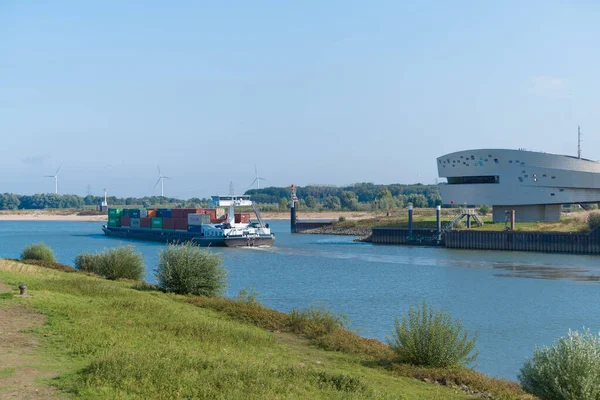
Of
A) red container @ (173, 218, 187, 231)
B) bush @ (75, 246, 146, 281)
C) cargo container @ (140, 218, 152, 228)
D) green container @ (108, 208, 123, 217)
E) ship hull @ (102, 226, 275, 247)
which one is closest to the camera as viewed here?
bush @ (75, 246, 146, 281)

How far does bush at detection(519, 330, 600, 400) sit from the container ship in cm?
5089

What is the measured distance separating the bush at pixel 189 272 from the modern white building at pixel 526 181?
2045 inches

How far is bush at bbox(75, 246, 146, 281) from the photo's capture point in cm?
2711

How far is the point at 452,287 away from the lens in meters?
A: 35.5

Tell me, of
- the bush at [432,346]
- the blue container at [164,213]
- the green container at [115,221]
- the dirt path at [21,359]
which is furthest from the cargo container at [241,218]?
the bush at [432,346]

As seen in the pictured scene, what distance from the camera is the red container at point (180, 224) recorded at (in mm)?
75725

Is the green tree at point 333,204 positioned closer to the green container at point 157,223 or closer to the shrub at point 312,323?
the green container at point 157,223

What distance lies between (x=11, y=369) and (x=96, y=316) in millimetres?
4676

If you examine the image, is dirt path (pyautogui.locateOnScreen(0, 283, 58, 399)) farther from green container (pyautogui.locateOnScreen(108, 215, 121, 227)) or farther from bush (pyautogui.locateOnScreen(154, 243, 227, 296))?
green container (pyautogui.locateOnScreen(108, 215, 121, 227))

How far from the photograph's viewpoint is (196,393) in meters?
8.88

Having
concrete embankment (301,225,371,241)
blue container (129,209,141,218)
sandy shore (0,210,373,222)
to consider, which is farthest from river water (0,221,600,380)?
sandy shore (0,210,373,222)

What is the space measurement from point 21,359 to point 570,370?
333 inches

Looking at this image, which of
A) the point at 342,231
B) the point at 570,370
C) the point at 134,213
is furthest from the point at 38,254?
the point at 342,231

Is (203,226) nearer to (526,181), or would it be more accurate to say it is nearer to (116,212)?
(116,212)
